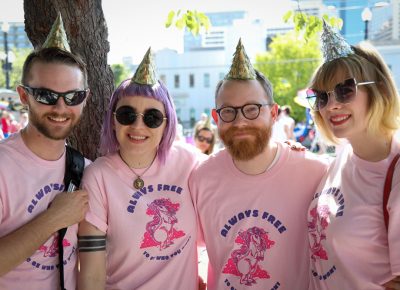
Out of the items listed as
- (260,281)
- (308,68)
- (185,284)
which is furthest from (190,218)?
(308,68)

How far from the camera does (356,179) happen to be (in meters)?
2.28

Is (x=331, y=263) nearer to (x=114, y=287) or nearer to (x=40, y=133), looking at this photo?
(x=114, y=287)

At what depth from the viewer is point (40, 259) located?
7.85 feet

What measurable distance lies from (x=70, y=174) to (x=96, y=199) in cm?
23

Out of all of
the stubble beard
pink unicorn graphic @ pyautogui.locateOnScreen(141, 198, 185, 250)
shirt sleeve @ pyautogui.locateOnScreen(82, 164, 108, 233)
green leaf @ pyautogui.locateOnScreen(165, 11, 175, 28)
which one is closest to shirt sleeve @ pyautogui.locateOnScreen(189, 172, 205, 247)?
pink unicorn graphic @ pyautogui.locateOnScreen(141, 198, 185, 250)

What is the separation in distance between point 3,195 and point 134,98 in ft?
3.07

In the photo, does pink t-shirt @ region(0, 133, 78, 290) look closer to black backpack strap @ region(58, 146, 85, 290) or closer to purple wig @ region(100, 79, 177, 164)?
black backpack strap @ region(58, 146, 85, 290)

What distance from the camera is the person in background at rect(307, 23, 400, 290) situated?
2.11 meters

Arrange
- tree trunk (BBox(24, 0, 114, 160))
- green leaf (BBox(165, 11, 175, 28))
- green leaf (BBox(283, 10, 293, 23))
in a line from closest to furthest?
tree trunk (BBox(24, 0, 114, 160)) → green leaf (BBox(165, 11, 175, 28)) → green leaf (BBox(283, 10, 293, 23))

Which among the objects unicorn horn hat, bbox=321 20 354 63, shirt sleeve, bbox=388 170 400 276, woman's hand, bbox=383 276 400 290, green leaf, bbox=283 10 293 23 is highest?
green leaf, bbox=283 10 293 23

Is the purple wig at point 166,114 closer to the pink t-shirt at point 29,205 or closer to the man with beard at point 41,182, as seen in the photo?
the man with beard at point 41,182

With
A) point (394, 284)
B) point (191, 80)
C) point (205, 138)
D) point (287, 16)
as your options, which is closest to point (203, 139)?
point (205, 138)

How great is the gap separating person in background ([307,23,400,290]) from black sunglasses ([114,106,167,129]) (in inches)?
37.7

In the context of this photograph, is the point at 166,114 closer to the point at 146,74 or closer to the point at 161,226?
the point at 146,74
